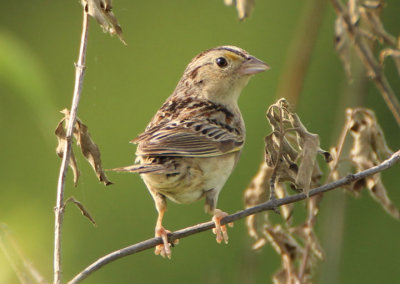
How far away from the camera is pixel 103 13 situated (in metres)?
2.95

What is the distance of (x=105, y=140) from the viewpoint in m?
6.45

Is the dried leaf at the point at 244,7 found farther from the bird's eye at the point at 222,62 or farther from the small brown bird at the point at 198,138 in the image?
the bird's eye at the point at 222,62

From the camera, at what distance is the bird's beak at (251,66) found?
4.29m

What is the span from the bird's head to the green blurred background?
1232 millimetres

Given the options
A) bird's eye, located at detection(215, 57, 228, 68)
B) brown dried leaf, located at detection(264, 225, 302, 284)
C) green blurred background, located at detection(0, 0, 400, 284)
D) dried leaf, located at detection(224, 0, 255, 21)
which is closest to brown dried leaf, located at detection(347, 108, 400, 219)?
brown dried leaf, located at detection(264, 225, 302, 284)

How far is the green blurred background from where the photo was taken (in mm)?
6133

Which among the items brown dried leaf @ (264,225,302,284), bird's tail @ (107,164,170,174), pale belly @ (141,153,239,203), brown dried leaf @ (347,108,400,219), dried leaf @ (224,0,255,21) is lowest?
brown dried leaf @ (264,225,302,284)

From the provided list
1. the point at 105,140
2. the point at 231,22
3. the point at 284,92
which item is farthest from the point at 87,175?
the point at 284,92

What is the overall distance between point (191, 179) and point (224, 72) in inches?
37.9

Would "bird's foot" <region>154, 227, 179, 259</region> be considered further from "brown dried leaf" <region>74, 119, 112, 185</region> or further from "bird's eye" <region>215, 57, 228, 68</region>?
"bird's eye" <region>215, 57, 228, 68</region>

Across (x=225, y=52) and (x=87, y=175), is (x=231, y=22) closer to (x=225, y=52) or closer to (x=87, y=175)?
(x=87, y=175)

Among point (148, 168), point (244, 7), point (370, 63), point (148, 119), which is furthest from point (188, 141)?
point (148, 119)

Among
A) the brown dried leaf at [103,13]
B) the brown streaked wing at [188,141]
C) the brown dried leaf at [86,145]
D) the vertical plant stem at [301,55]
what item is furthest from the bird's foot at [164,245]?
the brown dried leaf at [103,13]

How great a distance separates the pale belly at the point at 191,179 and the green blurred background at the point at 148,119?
173 centimetres
